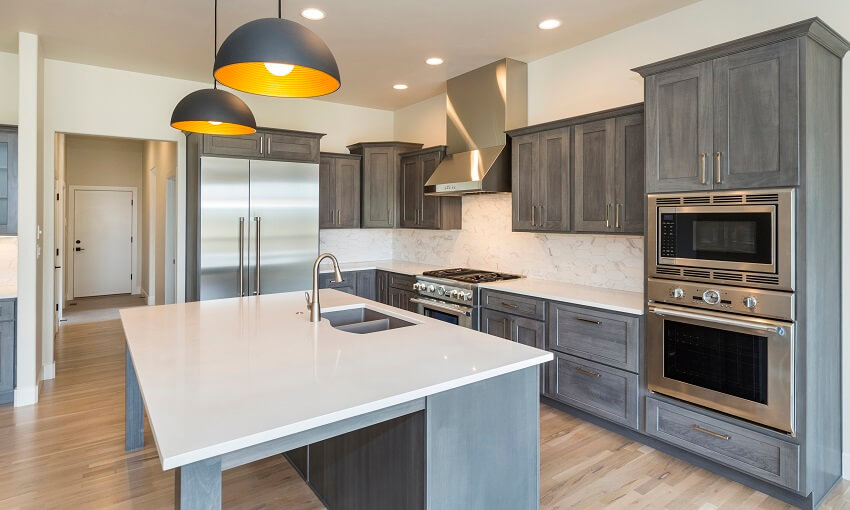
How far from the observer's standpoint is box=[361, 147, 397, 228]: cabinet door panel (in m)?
5.57

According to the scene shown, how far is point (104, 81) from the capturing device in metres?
4.53

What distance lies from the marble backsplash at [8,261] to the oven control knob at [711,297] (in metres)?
5.38

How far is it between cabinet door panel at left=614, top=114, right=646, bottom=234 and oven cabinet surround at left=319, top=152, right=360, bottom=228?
308 cm

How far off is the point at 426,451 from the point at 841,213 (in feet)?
8.55

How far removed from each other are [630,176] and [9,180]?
4.57 meters

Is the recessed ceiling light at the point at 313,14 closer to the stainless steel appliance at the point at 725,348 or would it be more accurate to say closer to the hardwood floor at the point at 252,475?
the stainless steel appliance at the point at 725,348

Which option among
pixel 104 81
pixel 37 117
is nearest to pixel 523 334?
pixel 37 117

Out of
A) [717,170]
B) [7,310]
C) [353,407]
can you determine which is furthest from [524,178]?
[7,310]

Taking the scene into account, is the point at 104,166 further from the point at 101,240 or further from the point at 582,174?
the point at 582,174

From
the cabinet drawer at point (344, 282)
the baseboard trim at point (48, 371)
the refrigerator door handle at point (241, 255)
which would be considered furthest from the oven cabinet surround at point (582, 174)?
the baseboard trim at point (48, 371)

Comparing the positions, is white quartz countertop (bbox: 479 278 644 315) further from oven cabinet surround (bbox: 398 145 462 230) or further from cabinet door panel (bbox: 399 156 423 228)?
cabinet door panel (bbox: 399 156 423 228)

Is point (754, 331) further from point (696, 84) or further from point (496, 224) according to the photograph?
point (496, 224)

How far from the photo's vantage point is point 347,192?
553cm

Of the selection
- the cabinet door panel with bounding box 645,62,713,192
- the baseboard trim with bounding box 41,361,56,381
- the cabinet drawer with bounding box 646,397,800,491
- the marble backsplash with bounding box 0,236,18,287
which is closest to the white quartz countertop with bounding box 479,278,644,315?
the cabinet drawer with bounding box 646,397,800,491
